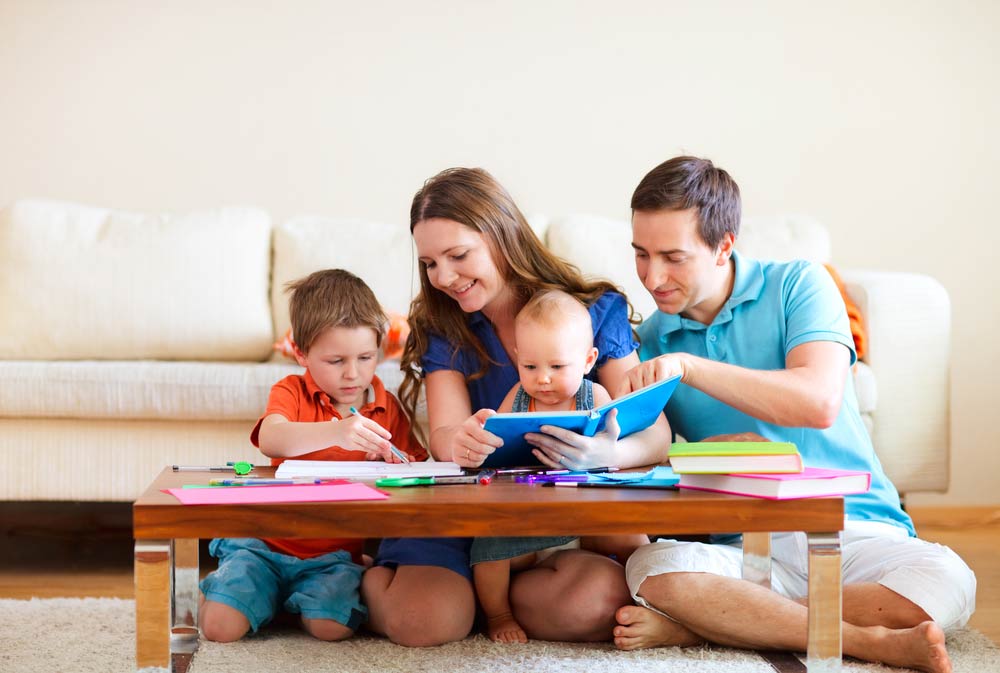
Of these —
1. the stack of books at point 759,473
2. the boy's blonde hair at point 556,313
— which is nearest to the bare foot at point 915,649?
the stack of books at point 759,473

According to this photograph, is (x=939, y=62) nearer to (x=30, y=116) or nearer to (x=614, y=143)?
(x=614, y=143)

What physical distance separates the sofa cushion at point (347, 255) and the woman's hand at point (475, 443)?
5.07ft

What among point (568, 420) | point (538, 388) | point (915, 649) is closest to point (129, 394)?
point (538, 388)

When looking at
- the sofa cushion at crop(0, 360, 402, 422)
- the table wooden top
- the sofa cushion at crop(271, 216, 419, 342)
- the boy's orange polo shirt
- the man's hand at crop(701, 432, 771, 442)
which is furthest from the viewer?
the sofa cushion at crop(271, 216, 419, 342)

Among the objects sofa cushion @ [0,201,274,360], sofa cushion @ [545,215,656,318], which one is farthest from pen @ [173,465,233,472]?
sofa cushion @ [545,215,656,318]

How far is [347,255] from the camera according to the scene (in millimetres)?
3061

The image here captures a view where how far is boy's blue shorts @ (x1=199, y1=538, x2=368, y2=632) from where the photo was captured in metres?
1.78

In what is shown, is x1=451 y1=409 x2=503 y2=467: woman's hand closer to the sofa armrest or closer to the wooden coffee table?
the wooden coffee table

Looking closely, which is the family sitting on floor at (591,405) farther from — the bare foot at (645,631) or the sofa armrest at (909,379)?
the sofa armrest at (909,379)

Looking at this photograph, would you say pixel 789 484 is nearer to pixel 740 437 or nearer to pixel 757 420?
pixel 740 437

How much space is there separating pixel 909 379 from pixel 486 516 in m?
1.84

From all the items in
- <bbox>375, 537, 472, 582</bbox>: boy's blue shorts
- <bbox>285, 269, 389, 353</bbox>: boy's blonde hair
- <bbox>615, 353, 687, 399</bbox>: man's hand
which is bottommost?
<bbox>375, 537, 472, 582</bbox>: boy's blue shorts

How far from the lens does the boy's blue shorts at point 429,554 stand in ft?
6.00

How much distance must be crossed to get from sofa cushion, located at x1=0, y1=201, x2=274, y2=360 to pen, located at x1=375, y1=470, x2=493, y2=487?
171 cm
